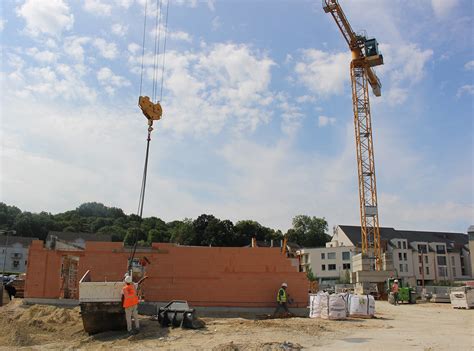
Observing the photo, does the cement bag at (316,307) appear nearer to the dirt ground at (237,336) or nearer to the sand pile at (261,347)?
the dirt ground at (237,336)

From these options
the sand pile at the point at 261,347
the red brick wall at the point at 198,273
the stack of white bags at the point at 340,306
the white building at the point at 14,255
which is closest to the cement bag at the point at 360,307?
the stack of white bags at the point at 340,306

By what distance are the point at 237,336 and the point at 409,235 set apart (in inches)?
2967

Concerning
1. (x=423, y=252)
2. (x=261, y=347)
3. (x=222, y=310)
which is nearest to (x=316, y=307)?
(x=222, y=310)

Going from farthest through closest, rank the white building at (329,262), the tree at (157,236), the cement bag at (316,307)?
the tree at (157,236), the white building at (329,262), the cement bag at (316,307)

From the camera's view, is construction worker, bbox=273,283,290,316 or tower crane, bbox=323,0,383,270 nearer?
construction worker, bbox=273,283,290,316

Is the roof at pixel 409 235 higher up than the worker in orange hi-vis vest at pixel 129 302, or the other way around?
the roof at pixel 409 235

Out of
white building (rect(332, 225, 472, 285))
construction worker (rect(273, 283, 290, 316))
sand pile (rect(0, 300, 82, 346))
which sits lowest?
sand pile (rect(0, 300, 82, 346))

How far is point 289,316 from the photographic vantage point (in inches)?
782

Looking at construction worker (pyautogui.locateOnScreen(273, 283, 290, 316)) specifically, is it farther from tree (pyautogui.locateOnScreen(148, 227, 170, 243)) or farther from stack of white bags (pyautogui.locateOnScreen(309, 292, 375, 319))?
tree (pyautogui.locateOnScreen(148, 227, 170, 243))

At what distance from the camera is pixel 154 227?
348 ft

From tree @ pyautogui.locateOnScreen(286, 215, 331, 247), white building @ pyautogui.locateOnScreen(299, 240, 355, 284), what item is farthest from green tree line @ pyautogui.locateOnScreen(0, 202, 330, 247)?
white building @ pyautogui.locateOnScreen(299, 240, 355, 284)

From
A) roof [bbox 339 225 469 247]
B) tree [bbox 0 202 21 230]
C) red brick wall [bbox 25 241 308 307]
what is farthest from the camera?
tree [bbox 0 202 21 230]

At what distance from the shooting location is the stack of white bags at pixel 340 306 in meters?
18.6

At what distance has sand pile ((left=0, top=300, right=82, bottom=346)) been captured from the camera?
1372 centimetres
